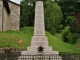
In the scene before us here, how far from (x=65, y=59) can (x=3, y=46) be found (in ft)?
29.6

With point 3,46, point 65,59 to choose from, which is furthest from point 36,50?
point 3,46

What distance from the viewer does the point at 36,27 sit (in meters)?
17.2

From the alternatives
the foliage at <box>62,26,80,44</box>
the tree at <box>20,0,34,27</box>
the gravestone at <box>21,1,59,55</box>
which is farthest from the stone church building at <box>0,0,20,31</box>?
the gravestone at <box>21,1,59,55</box>

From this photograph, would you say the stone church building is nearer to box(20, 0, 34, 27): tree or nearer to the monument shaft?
box(20, 0, 34, 27): tree

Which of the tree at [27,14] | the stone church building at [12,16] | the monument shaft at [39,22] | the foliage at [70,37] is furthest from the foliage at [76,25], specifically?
the monument shaft at [39,22]

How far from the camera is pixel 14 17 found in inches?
1560

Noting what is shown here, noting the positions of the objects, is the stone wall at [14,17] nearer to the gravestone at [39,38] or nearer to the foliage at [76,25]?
the foliage at [76,25]

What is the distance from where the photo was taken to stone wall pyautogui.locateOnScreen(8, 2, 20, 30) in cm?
3925

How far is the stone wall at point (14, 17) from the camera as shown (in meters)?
39.2

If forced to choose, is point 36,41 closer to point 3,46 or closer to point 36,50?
point 36,50

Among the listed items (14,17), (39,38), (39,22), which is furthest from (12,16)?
(39,38)

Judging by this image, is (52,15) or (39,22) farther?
(52,15)

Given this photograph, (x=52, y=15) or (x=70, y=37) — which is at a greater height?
(x=52, y=15)

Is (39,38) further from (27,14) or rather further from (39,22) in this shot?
(27,14)
